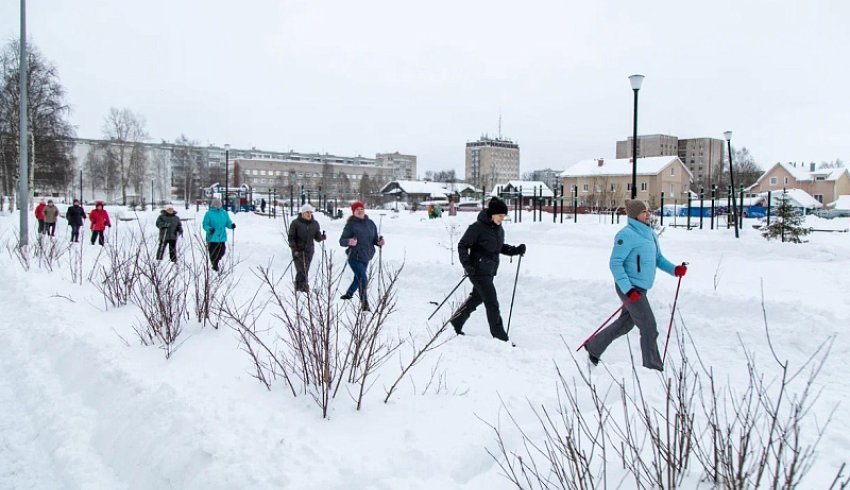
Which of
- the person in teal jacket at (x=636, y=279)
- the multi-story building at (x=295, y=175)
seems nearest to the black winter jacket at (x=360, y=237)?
the person in teal jacket at (x=636, y=279)

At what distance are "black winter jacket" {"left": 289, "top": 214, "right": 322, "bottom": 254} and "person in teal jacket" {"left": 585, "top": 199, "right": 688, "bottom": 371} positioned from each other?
482 centimetres

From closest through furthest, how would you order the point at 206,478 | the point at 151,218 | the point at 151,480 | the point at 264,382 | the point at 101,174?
the point at 206,478 < the point at 151,480 < the point at 264,382 < the point at 151,218 < the point at 101,174

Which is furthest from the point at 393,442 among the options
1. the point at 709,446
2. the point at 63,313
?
the point at 63,313

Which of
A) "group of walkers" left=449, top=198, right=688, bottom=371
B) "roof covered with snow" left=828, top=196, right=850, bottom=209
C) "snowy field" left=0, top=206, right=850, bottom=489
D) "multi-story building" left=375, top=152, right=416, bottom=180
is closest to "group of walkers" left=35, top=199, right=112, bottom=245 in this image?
"snowy field" left=0, top=206, right=850, bottom=489

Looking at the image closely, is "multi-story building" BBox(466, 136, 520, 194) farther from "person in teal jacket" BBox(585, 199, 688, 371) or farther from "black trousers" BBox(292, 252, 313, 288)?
"person in teal jacket" BBox(585, 199, 688, 371)

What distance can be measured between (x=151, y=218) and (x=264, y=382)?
1064 inches

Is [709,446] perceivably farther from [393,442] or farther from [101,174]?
[101,174]

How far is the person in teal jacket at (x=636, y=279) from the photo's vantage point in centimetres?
513

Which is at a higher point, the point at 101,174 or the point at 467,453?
the point at 101,174

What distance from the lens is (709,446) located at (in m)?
3.04

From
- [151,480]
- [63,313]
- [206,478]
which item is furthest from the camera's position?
Result: [63,313]

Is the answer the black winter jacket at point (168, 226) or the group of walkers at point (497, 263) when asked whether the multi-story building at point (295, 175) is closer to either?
the black winter jacket at point (168, 226)

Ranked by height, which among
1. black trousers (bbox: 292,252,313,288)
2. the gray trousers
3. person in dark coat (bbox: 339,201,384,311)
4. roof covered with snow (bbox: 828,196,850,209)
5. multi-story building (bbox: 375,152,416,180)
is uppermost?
multi-story building (bbox: 375,152,416,180)

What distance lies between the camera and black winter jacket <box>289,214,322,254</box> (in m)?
8.89
